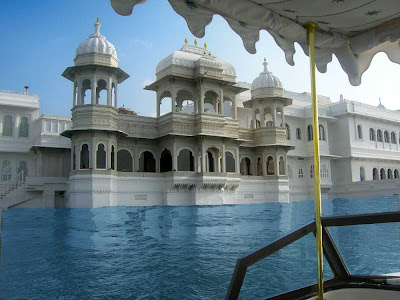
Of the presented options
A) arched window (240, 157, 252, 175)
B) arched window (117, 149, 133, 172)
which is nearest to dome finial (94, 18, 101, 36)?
arched window (117, 149, 133, 172)

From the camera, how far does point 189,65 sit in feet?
67.4

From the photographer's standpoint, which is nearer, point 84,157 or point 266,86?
point 84,157

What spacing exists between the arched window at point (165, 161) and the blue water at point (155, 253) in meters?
2.86

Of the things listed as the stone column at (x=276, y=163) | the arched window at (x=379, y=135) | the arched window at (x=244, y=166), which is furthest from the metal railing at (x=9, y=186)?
the arched window at (x=379, y=135)

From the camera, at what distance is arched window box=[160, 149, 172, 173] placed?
2119cm

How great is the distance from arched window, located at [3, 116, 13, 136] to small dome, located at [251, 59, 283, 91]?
14649mm

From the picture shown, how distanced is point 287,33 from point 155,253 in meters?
8.32

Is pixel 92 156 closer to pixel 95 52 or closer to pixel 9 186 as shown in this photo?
pixel 95 52

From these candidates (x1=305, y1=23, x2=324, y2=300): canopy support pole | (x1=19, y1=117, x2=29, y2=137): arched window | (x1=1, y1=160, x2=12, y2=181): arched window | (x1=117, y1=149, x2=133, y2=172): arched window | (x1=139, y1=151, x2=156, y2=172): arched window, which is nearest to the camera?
(x1=305, y1=23, x2=324, y2=300): canopy support pole

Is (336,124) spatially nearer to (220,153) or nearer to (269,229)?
(220,153)

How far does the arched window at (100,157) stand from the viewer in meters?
18.5

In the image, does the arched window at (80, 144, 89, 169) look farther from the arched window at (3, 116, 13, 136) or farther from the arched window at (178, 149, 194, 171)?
the arched window at (3, 116, 13, 136)

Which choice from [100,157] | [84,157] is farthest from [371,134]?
[84,157]

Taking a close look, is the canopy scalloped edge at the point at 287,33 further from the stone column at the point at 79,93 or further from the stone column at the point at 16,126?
the stone column at the point at 16,126
